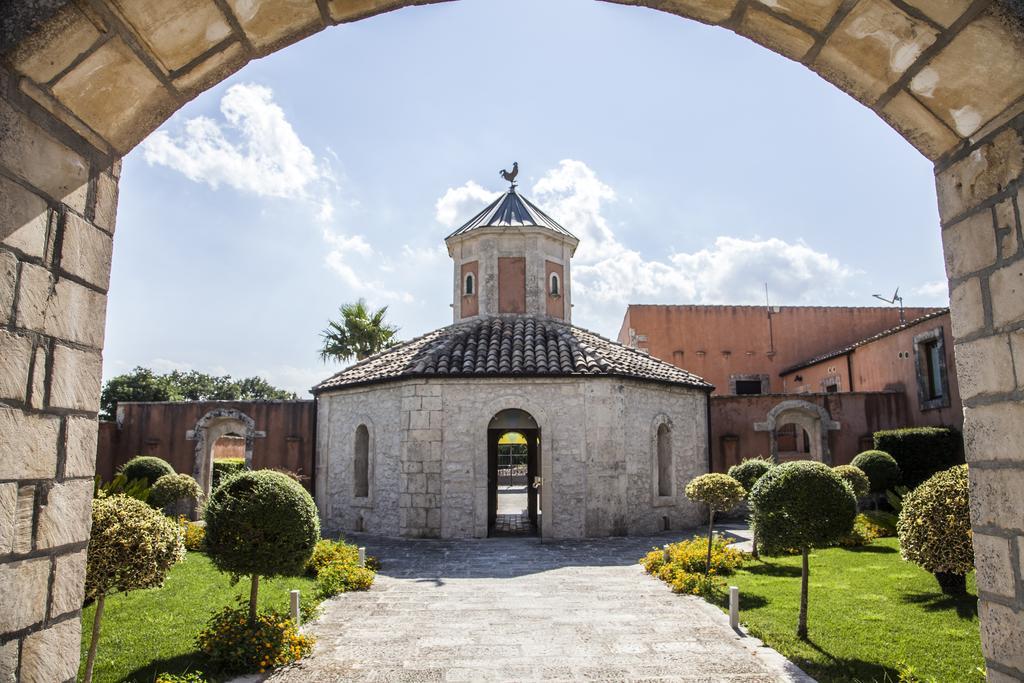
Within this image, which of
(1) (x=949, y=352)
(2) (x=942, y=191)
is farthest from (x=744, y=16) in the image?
(1) (x=949, y=352)

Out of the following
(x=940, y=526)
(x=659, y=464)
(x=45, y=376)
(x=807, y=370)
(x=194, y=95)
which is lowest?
(x=940, y=526)

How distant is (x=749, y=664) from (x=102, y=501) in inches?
279

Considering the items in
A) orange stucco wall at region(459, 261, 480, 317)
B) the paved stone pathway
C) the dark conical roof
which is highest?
the dark conical roof

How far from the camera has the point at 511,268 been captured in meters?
20.5

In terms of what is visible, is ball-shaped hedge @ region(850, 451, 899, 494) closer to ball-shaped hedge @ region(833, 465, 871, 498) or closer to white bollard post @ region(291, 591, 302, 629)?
ball-shaped hedge @ region(833, 465, 871, 498)

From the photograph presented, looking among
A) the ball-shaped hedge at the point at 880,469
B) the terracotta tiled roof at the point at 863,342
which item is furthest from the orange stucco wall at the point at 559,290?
the terracotta tiled roof at the point at 863,342

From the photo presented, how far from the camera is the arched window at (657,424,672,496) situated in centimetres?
1881

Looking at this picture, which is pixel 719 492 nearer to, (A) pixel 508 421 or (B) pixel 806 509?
(B) pixel 806 509

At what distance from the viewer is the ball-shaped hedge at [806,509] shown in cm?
877

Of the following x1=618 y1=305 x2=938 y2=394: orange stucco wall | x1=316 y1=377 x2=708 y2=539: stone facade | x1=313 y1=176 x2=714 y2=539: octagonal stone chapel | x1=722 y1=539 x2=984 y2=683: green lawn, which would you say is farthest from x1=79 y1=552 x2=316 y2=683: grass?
x1=618 y1=305 x2=938 y2=394: orange stucco wall

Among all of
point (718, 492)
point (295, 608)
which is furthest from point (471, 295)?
point (295, 608)

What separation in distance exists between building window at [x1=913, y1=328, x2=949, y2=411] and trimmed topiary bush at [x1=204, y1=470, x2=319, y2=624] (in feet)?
61.1

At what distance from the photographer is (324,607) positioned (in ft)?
33.9

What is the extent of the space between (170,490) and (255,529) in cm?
961
